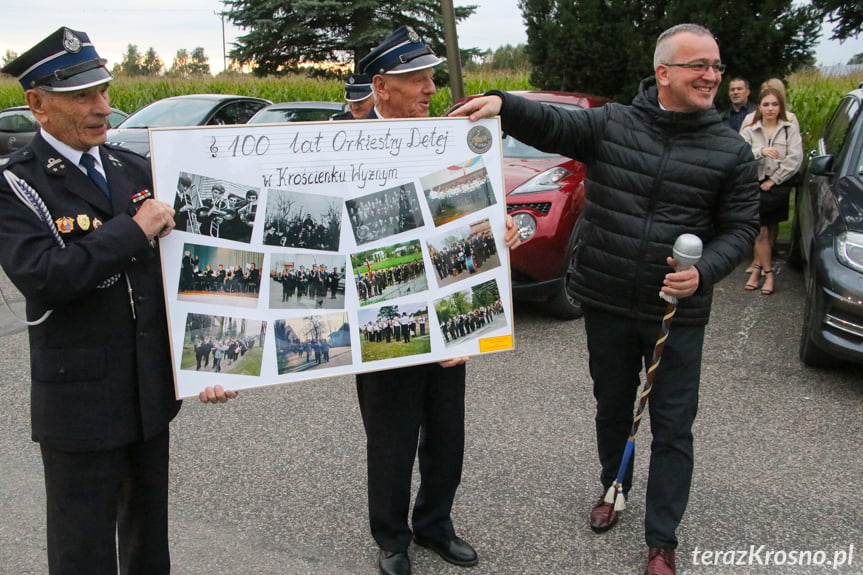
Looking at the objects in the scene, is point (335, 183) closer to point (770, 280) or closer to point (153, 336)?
point (153, 336)

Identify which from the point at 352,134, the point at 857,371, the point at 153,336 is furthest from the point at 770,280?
the point at 153,336

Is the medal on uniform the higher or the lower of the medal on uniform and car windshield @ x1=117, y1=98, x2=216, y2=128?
the lower

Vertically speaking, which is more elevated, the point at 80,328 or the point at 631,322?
the point at 80,328

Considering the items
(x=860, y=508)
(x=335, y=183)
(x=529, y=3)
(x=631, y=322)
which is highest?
(x=529, y=3)

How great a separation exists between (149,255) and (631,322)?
199 centimetres

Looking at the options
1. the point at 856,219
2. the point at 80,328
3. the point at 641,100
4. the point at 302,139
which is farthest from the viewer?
the point at 856,219

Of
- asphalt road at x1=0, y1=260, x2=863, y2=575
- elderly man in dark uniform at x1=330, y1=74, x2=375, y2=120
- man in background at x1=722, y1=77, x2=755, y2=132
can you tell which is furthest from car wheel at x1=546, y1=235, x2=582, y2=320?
man in background at x1=722, y1=77, x2=755, y2=132

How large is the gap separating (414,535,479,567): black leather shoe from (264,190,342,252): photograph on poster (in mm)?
1431

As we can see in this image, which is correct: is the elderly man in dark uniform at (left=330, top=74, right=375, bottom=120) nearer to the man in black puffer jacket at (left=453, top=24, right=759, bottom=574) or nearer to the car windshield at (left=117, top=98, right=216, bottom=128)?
the man in black puffer jacket at (left=453, top=24, right=759, bottom=574)

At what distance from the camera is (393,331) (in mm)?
2867

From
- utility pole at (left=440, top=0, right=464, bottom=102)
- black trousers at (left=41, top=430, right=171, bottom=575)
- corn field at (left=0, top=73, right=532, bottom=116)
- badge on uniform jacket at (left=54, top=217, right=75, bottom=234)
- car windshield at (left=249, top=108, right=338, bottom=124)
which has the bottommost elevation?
black trousers at (left=41, top=430, right=171, bottom=575)

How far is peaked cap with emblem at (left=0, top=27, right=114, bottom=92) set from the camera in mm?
2268

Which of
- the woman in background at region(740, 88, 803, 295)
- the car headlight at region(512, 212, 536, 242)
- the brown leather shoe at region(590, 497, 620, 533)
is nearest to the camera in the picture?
the brown leather shoe at region(590, 497, 620, 533)

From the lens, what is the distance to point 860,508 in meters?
3.71
